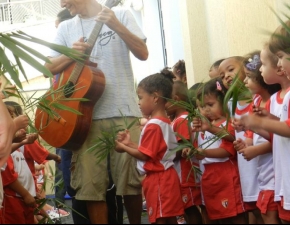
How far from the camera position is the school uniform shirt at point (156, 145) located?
173 inches

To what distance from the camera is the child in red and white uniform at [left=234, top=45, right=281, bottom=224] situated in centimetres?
380

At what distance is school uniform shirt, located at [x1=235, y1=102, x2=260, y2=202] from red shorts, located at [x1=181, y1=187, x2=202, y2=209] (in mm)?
650

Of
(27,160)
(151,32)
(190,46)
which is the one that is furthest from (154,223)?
(151,32)

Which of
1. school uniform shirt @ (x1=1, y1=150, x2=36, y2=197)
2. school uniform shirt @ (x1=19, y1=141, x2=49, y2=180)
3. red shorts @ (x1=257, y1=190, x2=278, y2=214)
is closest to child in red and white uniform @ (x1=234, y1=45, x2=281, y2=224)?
red shorts @ (x1=257, y1=190, x2=278, y2=214)

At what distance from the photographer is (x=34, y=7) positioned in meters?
22.8

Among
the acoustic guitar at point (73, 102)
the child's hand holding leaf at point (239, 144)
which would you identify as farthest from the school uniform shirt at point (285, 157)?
the acoustic guitar at point (73, 102)

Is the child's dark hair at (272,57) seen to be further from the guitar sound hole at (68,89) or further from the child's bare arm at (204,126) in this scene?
the guitar sound hole at (68,89)

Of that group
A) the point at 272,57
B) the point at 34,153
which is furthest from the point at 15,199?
the point at 272,57

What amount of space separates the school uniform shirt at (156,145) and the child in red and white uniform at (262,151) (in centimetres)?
62

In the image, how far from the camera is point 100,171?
174 inches

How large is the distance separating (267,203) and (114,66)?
53.1 inches

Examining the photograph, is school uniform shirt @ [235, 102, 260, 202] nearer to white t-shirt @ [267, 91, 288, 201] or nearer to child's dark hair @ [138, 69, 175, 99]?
white t-shirt @ [267, 91, 288, 201]

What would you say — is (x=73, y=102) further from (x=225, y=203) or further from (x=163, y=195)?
(x=225, y=203)

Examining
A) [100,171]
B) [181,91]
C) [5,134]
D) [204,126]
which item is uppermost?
[5,134]
